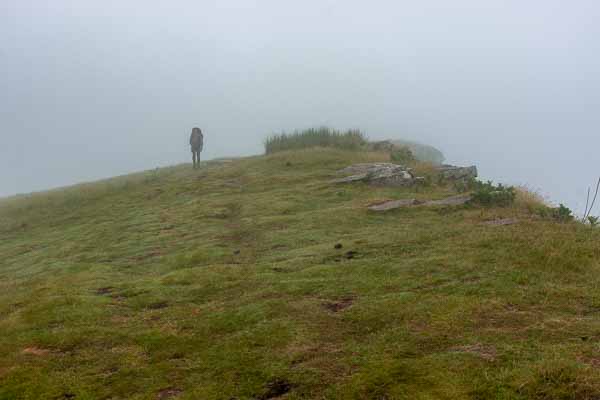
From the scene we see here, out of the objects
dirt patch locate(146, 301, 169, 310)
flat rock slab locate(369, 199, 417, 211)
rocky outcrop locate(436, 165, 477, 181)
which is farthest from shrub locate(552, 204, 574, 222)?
dirt patch locate(146, 301, 169, 310)

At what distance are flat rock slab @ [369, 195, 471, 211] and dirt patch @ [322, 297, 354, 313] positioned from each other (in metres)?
10.2

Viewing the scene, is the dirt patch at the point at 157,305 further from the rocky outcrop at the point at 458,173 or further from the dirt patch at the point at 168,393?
the rocky outcrop at the point at 458,173

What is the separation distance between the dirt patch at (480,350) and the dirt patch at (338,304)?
125 inches

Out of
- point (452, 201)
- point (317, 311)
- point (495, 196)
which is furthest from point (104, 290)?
point (495, 196)

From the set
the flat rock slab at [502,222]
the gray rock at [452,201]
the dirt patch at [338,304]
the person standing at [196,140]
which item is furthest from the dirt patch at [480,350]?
the person standing at [196,140]

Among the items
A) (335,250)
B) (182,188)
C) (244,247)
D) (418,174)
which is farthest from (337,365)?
(182,188)

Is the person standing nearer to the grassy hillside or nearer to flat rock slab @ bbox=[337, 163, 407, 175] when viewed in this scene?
flat rock slab @ bbox=[337, 163, 407, 175]

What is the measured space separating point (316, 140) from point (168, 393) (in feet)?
121

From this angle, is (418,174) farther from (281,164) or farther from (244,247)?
(244,247)

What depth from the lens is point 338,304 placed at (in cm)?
1175

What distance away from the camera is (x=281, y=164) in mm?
36312

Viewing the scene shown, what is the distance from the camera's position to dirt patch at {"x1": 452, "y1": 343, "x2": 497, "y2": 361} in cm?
828

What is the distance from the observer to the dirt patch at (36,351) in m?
10.6

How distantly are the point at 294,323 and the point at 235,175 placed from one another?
84.9ft
